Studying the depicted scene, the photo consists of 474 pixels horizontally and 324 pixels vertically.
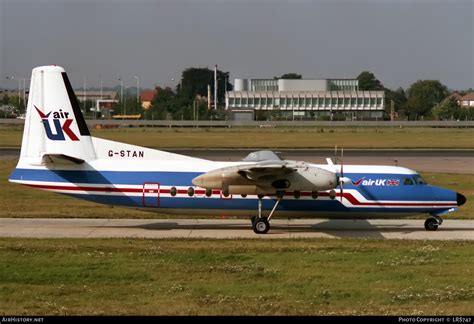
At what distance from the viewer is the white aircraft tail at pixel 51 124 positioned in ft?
87.7

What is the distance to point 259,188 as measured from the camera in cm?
2608

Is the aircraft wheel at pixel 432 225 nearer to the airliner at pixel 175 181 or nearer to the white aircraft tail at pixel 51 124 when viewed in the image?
the airliner at pixel 175 181

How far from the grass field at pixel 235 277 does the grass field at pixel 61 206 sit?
7.37 metres

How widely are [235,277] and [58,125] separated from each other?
38.6ft

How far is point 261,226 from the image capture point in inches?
1040

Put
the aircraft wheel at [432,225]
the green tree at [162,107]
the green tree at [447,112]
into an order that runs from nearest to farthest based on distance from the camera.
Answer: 1. the aircraft wheel at [432,225]
2. the green tree at [447,112]
3. the green tree at [162,107]

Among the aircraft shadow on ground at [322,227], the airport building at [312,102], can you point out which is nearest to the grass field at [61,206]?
the aircraft shadow on ground at [322,227]

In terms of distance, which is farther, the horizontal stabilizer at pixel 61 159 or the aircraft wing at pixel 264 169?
the horizontal stabilizer at pixel 61 159

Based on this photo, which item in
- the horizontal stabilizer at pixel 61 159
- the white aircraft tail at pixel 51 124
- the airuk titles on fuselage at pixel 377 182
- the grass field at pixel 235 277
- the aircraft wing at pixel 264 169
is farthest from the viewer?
the airuk titles on fuselage at pixel 377 182

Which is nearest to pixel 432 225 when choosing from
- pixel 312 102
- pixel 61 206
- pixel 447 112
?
pixel 61 206

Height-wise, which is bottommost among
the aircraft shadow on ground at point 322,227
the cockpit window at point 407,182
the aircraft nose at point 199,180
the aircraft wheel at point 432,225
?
the aircraft shadow on ground at point 322,227

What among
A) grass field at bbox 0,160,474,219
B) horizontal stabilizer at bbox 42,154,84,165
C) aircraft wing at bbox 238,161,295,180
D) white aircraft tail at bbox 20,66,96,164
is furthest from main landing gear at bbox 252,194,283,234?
horizontal stabilizer at bbox 42,154,84,165

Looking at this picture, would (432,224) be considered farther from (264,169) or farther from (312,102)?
(312,102)

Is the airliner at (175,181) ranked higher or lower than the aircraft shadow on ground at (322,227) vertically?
higher
